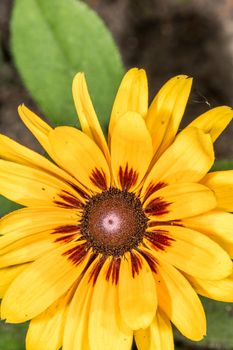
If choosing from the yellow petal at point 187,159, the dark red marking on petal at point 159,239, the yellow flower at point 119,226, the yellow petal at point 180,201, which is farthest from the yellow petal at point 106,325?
the yellow petal at point 187,159

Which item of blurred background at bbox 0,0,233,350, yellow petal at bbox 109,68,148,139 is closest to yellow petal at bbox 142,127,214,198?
yellow petal at bbox 109,68,148,139

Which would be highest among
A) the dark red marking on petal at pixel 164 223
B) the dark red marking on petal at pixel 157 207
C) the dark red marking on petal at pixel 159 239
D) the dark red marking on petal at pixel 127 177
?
the dark red marking on petal at pixel 127 177

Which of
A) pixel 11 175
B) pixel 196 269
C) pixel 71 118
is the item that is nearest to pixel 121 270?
pixel 196 269

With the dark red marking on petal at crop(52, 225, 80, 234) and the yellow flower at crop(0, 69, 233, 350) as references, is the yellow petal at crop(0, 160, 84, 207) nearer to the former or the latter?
the yellow flower at crop(0, 69, 233, 350)

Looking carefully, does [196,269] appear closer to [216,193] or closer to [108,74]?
[216,193]

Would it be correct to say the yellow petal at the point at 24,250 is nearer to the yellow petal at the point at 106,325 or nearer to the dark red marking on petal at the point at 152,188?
Answer: the yellow petal at the point at 106,325

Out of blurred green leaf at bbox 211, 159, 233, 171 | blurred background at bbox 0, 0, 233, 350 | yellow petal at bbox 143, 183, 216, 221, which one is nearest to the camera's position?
yellow petal at bbox 143, 183, 216, 221
